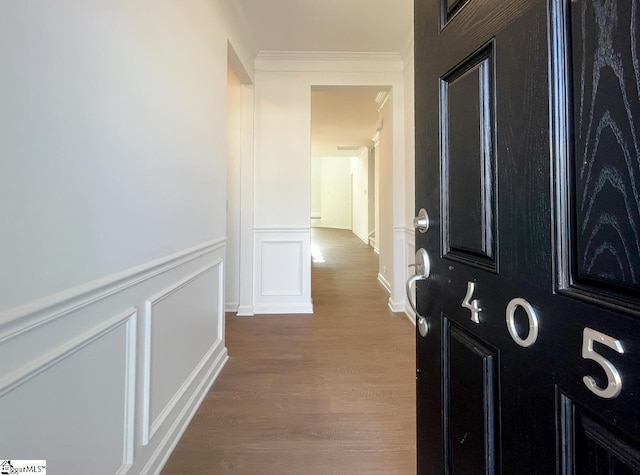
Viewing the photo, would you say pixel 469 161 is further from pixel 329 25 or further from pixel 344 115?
pixel 344 115

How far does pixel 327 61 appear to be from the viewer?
324 centimetres

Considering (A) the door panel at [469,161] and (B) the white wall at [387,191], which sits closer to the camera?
(A) the door panel at [469,161]

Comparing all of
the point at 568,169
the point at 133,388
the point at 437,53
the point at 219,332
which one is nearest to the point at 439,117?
the point at 437,53

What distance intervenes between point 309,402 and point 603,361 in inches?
65.2

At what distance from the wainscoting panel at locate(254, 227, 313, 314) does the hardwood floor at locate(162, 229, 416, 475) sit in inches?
6.8

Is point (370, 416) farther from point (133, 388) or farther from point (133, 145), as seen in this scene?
point (133, 145)

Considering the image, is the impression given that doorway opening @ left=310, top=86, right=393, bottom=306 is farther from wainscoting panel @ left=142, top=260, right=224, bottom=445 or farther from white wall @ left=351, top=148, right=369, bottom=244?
wainscoting panel @ left=142, top=260, right=224, bottom=445

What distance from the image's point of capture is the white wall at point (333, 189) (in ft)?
42.4

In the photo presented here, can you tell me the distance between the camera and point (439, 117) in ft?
2.65

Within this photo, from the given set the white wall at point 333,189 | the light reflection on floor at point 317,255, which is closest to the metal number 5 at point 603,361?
the light reflection on floor at point 317,255

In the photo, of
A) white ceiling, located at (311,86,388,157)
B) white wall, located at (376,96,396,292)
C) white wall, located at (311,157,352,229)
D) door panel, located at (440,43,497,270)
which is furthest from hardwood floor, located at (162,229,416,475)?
white wall, located at (311,157,352,229)

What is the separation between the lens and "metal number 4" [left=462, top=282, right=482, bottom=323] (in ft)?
2.15

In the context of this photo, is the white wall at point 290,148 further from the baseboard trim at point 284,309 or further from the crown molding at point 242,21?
the crown molding at point 242,21

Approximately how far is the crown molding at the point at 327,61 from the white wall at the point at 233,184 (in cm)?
37
